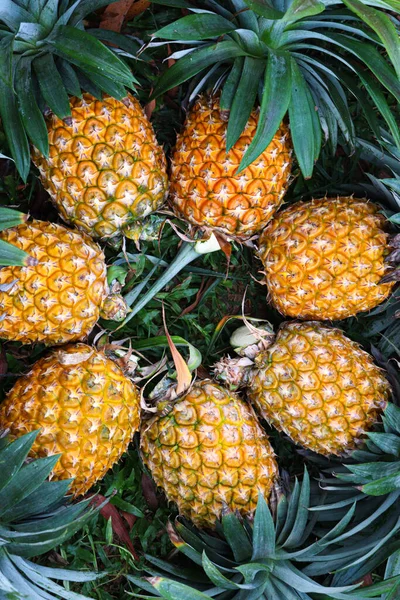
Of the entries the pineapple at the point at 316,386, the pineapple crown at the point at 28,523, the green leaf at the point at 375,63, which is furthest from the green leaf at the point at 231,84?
the pineapple crown at the point at 28,523

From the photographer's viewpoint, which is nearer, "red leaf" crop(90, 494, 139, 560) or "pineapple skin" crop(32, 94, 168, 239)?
"pineapple skin" crop(32, 94, 168, 239)

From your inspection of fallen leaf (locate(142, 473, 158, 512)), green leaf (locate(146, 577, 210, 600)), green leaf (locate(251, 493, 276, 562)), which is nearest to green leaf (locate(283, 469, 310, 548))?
green leaf (locate(251, 493, 276, 562))

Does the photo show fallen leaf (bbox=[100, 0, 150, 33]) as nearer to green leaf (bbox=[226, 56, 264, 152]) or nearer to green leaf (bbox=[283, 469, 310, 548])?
green leaf (bbox=[226, 56, 264, 152])

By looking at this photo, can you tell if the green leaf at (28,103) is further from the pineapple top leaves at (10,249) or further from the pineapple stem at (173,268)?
the pineapple stem at (173,268)

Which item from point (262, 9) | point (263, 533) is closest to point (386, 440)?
point (263, 533)

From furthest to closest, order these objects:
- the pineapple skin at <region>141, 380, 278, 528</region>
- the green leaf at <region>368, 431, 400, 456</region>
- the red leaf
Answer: the red leaf
the pineapple skin at <region>141, 380, 278, 528</region>
the green leaf at <region>368, 431, 400, 456</region>

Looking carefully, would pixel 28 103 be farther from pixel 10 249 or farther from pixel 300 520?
pixel 300 520
